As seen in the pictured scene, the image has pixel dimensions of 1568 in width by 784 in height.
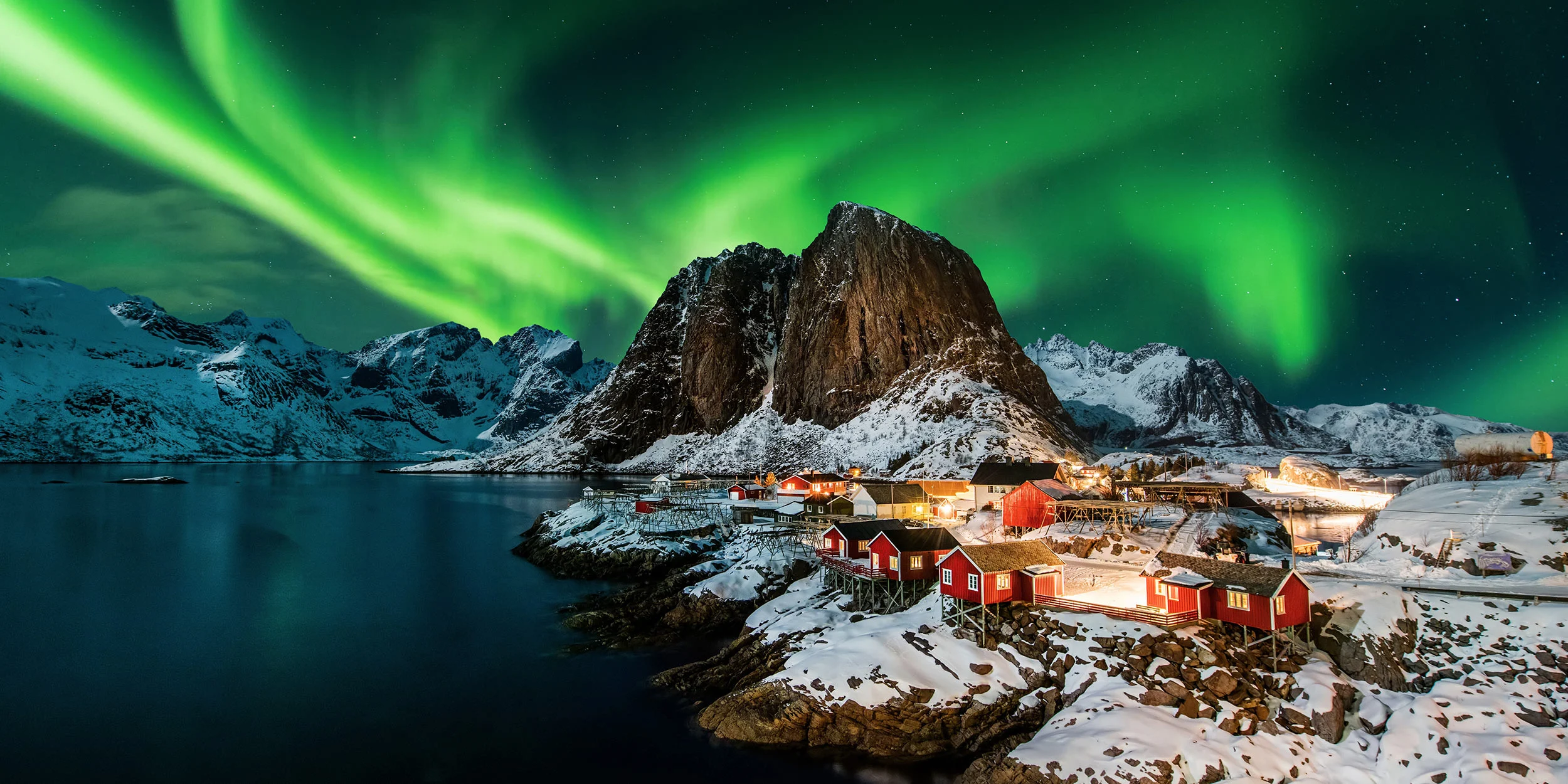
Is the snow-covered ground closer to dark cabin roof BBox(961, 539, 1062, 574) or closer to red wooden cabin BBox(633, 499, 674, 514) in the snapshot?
dark cabin roof BBox(961, 539, 1062, 574)

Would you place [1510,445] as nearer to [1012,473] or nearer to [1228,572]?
[1012,473]

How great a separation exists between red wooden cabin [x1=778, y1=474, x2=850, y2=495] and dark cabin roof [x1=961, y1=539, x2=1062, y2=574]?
152ft

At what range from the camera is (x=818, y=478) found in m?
90.2

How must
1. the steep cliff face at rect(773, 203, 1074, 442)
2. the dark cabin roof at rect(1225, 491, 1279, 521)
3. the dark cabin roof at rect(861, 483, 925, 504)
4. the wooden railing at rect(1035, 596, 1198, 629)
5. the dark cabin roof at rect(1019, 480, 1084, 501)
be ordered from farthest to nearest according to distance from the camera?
the steep cliff face at rect(773, 203, 1074, 442)
the dark cabin roof at rect(861, 483, 925, 504)
the dark cabin roof at rect(1225, 491, 1279, 521)
the dark cabin roof at rect(1019, 480, 1084, 501)
the wooden railing at rect(1035, 596, 1198, 629)

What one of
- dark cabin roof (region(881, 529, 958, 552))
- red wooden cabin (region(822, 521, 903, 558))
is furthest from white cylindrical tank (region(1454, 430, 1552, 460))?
red wooden cabin (region(822, 521, 903, 558))

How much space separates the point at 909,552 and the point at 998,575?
7805 mm

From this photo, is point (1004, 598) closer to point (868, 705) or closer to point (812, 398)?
point (868, 705)

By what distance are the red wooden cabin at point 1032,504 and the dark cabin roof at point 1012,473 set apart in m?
11.4

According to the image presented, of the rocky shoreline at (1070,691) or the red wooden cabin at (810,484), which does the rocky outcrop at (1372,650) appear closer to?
the rocky shoreline at (1070,691)

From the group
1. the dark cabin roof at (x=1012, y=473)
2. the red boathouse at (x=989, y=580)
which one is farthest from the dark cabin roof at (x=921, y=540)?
the dark cabin roof at (x=1012, y=473)

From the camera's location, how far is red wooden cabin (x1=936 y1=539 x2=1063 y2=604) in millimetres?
34719

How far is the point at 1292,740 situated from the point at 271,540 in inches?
4152

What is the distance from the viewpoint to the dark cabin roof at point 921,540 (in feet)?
138

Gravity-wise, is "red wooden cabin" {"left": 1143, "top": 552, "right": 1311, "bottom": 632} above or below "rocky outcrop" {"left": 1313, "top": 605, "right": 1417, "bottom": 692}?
above
